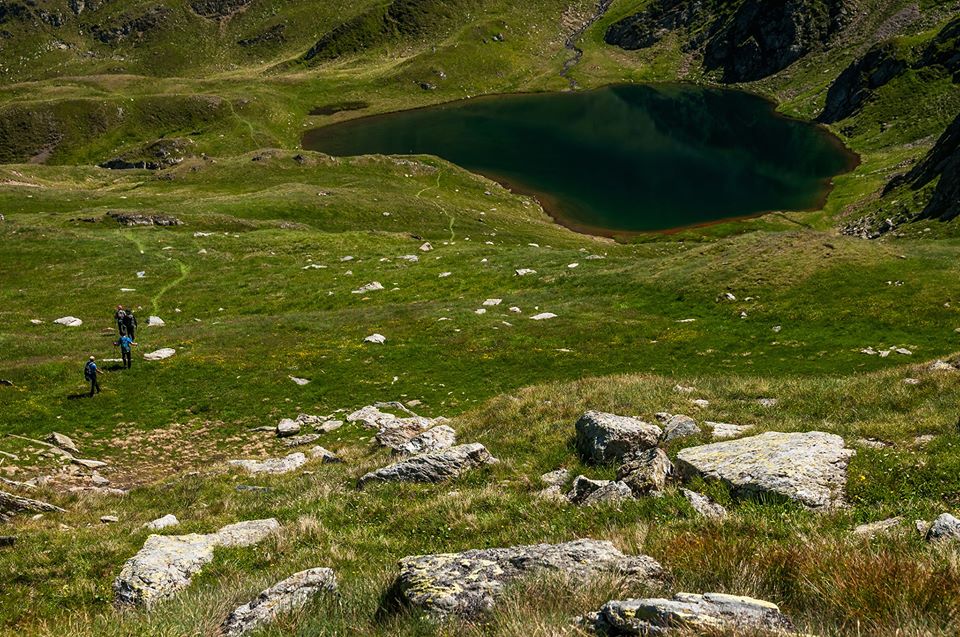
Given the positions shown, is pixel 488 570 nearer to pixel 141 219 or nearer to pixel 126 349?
pixel 126 349

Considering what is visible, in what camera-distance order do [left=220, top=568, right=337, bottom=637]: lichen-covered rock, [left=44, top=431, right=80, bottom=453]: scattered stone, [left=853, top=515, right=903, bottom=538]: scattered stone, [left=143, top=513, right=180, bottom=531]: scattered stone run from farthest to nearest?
[left=44, top=431, right=80, bottom=453]: scattered stone → [left=143, top=513, right=180, bottom=531]: scattered stone → [left=853, top=515, right=903, bottom=538]: scattered stone → [left=220, top=568, right=337, bottom=637]: lichen-covered rock

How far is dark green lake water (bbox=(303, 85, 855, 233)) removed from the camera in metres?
116

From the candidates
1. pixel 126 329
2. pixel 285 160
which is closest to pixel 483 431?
pixel 126 329

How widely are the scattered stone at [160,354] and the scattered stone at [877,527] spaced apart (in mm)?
37212

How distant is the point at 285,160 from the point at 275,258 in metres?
55.2

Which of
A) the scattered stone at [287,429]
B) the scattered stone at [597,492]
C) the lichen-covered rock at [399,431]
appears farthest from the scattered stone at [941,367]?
the scattered stone at [287,429]

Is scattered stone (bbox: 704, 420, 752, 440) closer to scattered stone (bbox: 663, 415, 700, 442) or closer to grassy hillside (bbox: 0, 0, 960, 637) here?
scattered stone (bbox: 663, 415, 700, 442)

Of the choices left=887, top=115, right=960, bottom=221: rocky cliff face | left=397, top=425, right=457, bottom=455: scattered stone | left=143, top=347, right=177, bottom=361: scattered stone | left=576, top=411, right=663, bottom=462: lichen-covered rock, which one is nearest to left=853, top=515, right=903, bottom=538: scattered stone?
left=576, top=411, right=663, bottom=462: lichen-covered rock

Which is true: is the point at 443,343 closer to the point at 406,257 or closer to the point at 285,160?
the point at 406,257

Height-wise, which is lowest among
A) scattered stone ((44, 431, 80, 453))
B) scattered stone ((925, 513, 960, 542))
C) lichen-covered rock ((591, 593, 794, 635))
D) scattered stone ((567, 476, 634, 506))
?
scattered stone ((44, 431, 80, 453))

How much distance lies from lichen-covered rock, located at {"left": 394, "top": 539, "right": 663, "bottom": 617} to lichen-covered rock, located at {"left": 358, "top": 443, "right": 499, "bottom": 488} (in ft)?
25.6

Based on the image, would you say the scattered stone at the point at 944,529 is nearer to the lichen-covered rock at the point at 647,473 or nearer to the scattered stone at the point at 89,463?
the lichen-covered rock at the point at 647,473

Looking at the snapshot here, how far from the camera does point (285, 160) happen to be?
111 meters

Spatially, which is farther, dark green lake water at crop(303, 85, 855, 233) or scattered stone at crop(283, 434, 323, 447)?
dark green lake water at crop(303, 85, 855, 233)
